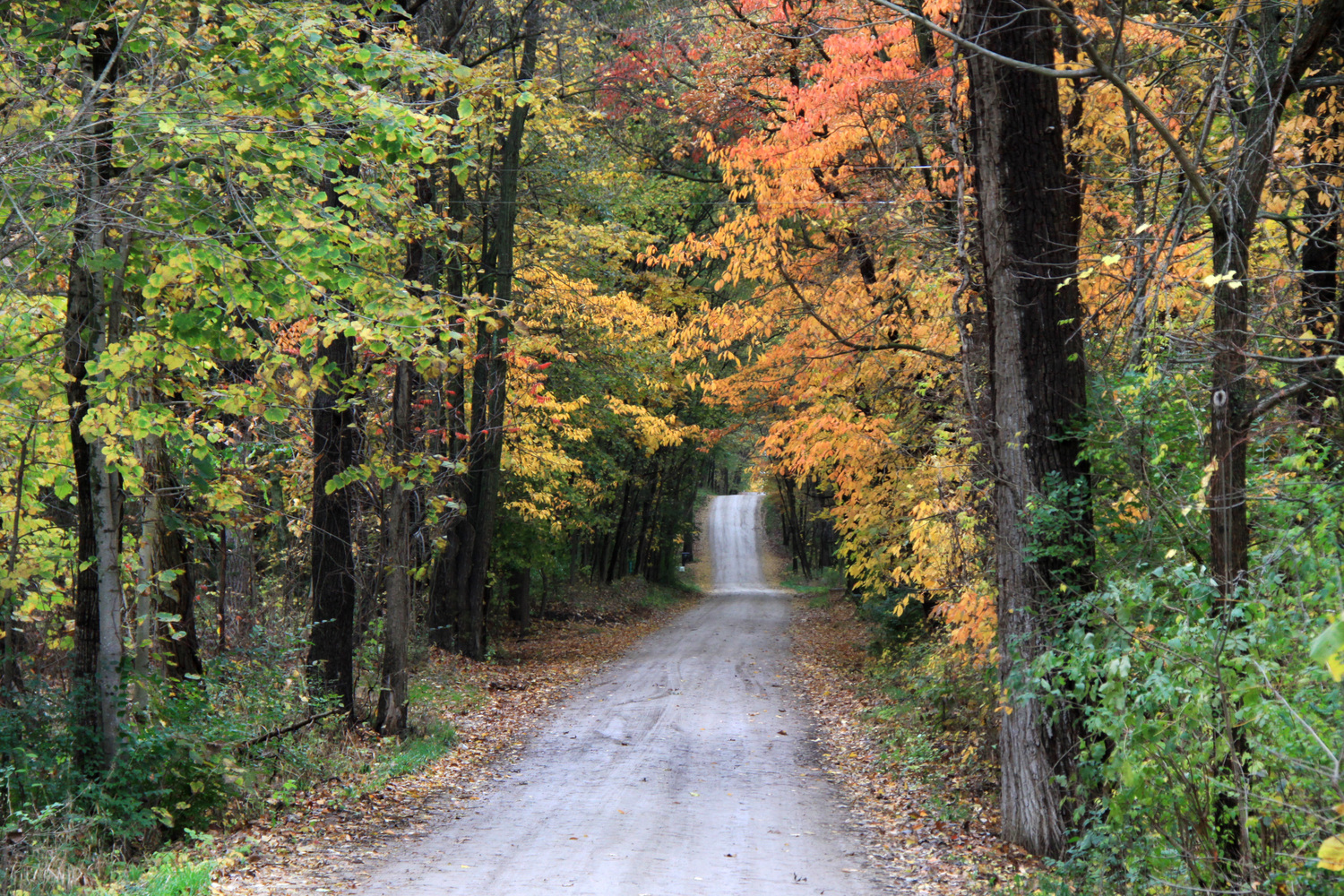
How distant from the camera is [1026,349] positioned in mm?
6984

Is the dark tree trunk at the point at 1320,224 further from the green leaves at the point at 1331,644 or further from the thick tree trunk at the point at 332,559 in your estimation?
the thick tree trunk at the point at 332,559

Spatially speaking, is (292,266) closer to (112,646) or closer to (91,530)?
(91,530)

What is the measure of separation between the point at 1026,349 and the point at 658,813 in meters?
5.03

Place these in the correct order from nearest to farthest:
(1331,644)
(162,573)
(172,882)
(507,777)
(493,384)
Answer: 1. (1331,644)
2. (172,882)
3. (162,573)
4. (507,777)
5. (493,384)

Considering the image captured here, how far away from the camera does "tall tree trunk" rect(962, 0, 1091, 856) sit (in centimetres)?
684

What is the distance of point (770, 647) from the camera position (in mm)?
22281

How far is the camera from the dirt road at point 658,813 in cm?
652

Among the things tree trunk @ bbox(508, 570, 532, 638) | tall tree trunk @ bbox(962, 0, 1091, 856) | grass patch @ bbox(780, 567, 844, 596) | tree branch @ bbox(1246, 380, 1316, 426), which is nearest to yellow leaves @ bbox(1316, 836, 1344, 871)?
tree branch @ bbox(1246, 380, 1316, 426)

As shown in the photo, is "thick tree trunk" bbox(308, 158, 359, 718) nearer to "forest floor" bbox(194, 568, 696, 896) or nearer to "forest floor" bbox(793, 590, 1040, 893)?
"forest floor" bbox(194, 568, 696, 896)

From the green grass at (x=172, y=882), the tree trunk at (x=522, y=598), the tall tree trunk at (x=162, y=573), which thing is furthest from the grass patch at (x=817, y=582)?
the green grass at (x=172, y=882)

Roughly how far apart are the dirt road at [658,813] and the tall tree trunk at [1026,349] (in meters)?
1.49

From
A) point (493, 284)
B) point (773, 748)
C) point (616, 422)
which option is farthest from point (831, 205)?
point (616, 422)

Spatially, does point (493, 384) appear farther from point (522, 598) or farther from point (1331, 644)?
point (1331, 644)

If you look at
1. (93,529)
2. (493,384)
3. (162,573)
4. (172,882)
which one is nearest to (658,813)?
(172,882)
